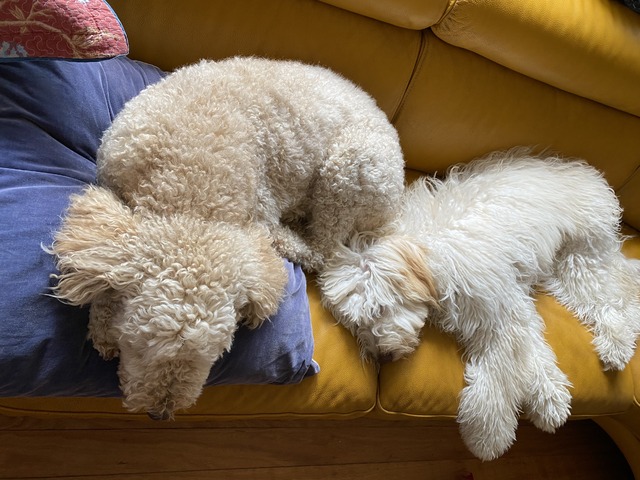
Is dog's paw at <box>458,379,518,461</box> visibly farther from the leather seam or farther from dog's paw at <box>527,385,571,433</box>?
the leather seam

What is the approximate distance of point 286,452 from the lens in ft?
5.15

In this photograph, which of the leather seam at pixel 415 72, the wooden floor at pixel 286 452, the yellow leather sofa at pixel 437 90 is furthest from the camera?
the leather seam at pixel 415 72

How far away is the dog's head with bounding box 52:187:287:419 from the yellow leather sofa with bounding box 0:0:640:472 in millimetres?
268

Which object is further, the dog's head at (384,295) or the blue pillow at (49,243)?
the dog's head at (384,295)

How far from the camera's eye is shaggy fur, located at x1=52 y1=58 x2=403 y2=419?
2.85 feet

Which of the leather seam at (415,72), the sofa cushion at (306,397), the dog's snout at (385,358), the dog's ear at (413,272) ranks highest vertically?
the leather seam at (415,72)

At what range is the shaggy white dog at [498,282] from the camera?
129 centimetres

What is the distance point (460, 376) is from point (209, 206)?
2.71 feet

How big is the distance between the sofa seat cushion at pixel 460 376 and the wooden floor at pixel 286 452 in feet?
1.38

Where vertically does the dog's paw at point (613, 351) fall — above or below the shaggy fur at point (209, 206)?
below

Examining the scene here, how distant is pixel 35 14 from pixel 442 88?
1111mm

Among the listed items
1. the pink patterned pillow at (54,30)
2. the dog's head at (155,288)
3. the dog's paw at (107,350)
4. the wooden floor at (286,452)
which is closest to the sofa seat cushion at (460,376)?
the wooden floor at (286,452)

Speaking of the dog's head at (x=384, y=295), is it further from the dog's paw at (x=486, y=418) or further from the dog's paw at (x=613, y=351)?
the dog's paw at (x=613, y=351)

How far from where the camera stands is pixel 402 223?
56.7 inches
